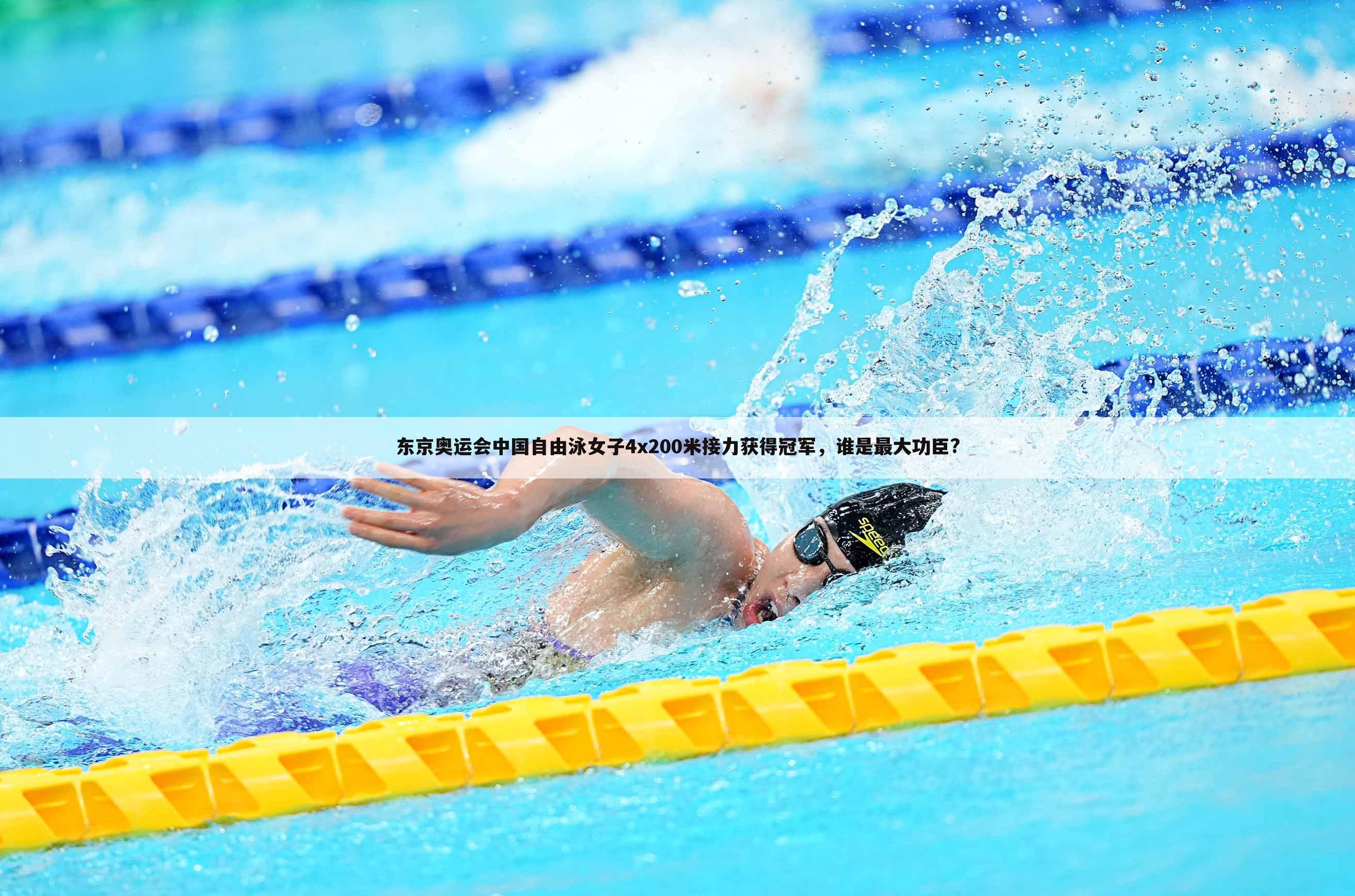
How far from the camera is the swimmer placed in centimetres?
211

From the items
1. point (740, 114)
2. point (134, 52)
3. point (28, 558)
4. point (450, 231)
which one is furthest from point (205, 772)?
point (134, 52)

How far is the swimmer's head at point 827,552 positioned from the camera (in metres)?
2.31

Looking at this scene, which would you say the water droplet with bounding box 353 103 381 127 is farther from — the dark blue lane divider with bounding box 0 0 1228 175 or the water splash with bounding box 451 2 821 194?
the water splash with bounding box 451 2 821 194

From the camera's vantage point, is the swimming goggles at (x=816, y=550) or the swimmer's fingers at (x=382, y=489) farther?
the swimming goggles at (x=816, y=550)

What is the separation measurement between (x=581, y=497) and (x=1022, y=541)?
43.3 inches

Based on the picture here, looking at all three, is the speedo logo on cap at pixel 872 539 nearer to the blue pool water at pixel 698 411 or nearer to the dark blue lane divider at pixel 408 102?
the blue pool water at pixel 698 411

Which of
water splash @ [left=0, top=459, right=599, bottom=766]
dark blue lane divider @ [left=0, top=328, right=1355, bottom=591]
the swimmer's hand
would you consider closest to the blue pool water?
water splash @ [left=0, top=459, right=599, bottom=766]

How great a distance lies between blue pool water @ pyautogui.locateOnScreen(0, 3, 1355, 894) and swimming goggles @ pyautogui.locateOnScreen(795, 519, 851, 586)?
0.08 metres

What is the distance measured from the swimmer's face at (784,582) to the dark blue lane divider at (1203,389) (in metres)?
1.46

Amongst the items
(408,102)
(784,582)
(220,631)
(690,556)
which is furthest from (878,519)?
(408,102)

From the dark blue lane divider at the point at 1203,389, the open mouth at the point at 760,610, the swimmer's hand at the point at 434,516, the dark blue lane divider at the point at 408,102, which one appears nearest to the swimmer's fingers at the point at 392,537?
the swimmer's hand at the point at 434,516

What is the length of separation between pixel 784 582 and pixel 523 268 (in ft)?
8.19

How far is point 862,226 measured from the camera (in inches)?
181


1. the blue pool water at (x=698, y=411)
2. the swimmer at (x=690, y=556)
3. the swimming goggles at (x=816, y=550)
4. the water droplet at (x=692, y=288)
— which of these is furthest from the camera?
the water droplet at (x=692, y=288)
